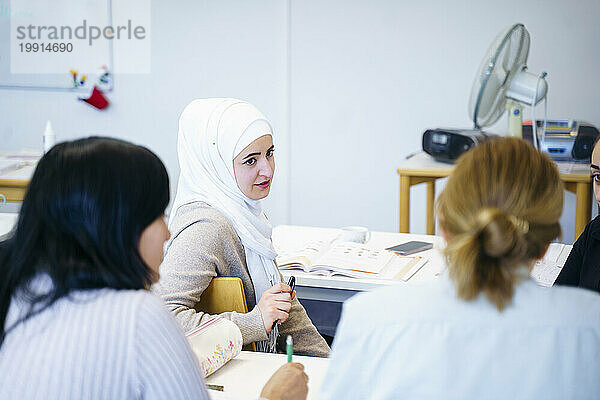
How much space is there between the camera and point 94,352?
865mm

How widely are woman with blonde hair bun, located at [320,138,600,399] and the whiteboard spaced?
3792 millimetres

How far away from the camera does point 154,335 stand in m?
0.88

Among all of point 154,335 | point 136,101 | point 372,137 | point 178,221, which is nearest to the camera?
point 154,335

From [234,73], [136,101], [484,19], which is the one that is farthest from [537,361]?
[136,101]

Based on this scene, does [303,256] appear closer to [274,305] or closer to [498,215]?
[274,305]

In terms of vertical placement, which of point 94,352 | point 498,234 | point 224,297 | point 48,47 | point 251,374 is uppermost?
point 48,47

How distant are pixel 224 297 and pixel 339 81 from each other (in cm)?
270

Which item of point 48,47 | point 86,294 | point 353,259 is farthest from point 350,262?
point 48,47

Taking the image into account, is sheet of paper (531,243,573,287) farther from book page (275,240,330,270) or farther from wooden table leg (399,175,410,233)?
wooden table leg (399,175,410,233)

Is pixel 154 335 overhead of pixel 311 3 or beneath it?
beneath

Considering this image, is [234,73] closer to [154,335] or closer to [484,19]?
[484,19]

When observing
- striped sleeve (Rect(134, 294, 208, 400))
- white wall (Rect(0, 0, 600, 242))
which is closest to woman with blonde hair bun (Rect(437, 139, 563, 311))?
striped sleeve (Rect(134, 294, 208, 400))

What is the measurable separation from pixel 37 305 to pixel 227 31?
352 cm

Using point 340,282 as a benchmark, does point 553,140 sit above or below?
above
